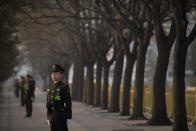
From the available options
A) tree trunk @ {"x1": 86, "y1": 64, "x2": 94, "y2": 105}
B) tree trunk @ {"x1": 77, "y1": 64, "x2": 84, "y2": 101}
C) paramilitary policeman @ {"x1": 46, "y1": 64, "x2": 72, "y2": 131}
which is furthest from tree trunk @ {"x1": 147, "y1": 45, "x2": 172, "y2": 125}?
tree trunk @ {"x1": 77, "y1": 64, "x2": 84, "y2": 101}

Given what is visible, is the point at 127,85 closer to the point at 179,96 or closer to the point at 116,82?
the point at 116,82

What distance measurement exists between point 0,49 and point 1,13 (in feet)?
9.20

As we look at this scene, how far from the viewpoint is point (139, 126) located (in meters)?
22.0

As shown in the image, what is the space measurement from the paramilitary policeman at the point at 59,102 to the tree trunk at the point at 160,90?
10752mm

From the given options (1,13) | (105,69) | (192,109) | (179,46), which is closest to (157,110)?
(192,109)

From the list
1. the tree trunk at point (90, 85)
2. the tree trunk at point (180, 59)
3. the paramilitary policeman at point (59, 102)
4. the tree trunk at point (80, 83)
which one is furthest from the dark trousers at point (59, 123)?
the tree trunk at point (80, 83)

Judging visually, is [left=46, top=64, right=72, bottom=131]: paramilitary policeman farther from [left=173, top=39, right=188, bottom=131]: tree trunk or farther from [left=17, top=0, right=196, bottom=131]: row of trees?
[left=173, top=39, right=188, bottom=131]: tree trunk

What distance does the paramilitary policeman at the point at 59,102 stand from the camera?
38.5 ft

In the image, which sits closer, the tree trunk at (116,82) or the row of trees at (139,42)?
the row of trees at (139,42)

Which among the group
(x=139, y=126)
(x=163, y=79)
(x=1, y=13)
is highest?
(x=1, y=13)

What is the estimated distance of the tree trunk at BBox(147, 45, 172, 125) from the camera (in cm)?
2228

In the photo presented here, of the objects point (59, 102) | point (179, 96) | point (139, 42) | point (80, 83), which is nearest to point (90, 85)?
point (80, 83)

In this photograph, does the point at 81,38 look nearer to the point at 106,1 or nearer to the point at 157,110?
the point at 106,1

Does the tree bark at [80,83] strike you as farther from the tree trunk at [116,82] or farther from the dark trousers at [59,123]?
the dark trousers at [59,123]
